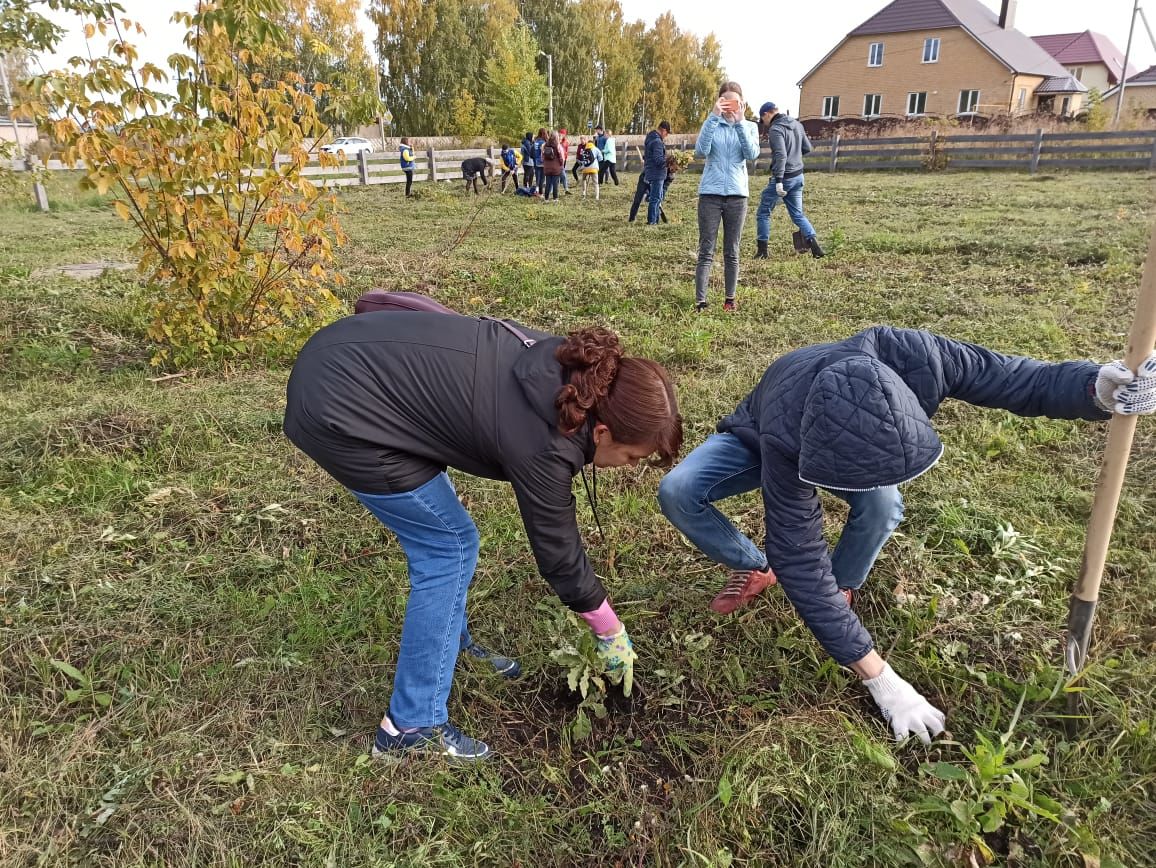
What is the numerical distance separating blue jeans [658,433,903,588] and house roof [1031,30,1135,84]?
54897mm

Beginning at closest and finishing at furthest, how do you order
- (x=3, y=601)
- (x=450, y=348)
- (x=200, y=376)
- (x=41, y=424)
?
(x=450, y=348) < (x=3, y=601) < (x=41, y=424) < (x=200, y=376)

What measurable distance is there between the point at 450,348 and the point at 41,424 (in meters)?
3.23

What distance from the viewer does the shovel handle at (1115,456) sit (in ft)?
5.73

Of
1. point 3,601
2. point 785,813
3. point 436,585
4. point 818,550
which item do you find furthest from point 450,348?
point 3,601

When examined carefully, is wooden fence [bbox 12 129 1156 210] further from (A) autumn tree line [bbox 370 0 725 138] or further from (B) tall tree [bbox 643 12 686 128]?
(B) tall tree [bbox 643 12 686 128]

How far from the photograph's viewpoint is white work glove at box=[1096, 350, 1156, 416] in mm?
1762

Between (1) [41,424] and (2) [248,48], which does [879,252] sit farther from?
(1) [41,424]

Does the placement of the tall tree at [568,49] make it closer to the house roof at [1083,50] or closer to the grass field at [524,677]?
the house roof at [1083,50]

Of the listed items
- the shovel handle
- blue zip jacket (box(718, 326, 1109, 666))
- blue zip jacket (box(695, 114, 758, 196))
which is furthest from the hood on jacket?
blue zip jacket (box(695, 114, 758, 196))

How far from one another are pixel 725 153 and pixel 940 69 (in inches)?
1472

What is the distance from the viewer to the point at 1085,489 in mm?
3328

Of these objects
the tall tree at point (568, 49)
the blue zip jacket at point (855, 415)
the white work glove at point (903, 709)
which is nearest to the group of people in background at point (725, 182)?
the blue zip jacket at point (855, 415)

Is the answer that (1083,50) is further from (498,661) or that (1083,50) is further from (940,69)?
(498,661)

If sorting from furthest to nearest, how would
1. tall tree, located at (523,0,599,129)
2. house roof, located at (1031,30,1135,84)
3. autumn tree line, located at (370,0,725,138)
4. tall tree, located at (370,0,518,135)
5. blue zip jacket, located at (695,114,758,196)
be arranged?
house roof, located at (1031,30,1135,84)
tall tree, located at (523,0,599,129)
tall tree, located at (370,0,518,135)
autumn tree line, located at (370,0,725,138)
blue zip jacket, located at (695,114,758,196)
